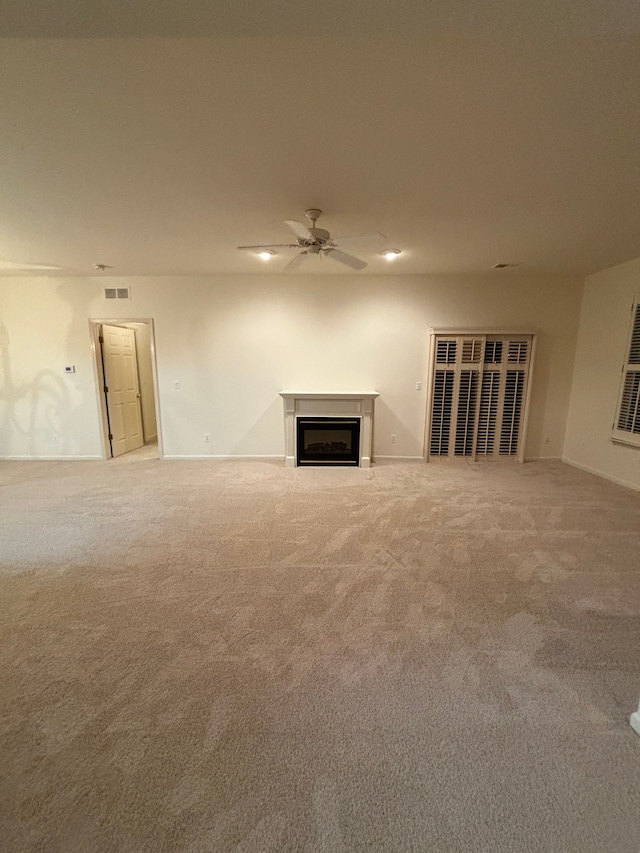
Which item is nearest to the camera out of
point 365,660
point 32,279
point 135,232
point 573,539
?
point 365,660

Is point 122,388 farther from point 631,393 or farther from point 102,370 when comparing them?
point 631,393

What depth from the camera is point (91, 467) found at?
4.76 m

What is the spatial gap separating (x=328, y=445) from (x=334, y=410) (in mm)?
530

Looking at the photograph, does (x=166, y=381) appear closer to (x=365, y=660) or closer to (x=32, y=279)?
(x=32, y=279)

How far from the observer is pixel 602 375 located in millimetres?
4445

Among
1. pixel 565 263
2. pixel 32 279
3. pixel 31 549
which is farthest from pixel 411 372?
pixel 32 279

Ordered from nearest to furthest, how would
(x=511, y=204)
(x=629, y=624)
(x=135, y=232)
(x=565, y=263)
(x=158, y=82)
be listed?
(x=158, y=82), (x=629, y=624), (x=511, y=204), (x=135, y=232), (x=565, y=263)

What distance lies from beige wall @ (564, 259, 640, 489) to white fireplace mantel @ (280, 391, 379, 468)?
2.99m

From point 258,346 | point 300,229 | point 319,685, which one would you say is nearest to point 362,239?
point 300,229

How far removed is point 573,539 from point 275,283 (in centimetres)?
455

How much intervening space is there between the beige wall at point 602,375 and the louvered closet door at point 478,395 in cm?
77

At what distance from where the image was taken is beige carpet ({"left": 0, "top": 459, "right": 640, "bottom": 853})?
1.06m

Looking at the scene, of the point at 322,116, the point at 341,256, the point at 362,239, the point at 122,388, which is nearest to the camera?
the point at 322,116

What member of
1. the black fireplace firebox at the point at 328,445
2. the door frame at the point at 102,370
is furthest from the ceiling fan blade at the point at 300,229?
the door frame at the point at 102,370
